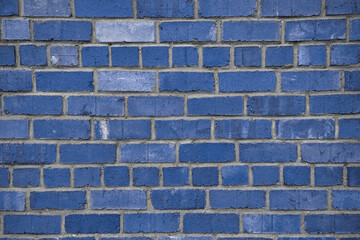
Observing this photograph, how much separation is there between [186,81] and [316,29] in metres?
0.65

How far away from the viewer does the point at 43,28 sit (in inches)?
59.8

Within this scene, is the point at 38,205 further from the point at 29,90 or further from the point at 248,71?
the point at 248,71

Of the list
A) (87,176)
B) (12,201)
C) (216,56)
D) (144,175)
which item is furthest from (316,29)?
(12,201)

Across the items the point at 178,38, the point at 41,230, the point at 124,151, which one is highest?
the point at 178,38

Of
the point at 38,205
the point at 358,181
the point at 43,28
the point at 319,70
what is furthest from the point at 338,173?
the point at 43,28

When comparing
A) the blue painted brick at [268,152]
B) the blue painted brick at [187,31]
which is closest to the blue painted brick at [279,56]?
the blue painted brick at [187,31]

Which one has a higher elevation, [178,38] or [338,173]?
[178,38]

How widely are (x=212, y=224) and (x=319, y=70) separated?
0.89 metres

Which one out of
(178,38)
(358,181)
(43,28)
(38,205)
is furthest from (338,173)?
(43,28)

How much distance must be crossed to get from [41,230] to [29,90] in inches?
26.5

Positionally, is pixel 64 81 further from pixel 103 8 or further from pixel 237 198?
pixel 237 198

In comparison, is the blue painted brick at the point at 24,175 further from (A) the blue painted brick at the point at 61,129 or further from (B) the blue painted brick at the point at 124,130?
(B) the blue painted brick at the point at 124,130

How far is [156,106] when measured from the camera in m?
1.54

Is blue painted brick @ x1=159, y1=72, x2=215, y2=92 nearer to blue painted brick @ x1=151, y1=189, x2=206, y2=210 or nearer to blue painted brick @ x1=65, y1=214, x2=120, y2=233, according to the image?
blue painted brick @ x1=151, y1=189, x2=206, y2=210
